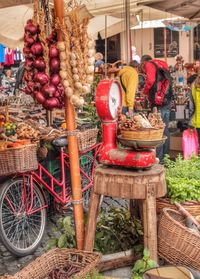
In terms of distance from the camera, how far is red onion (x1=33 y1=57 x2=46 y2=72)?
3.52 m

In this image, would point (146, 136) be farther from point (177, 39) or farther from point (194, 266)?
point (177, 39)

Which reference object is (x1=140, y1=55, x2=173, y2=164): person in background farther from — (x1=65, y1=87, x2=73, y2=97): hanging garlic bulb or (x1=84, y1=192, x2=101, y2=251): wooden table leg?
(x1=65, y1=87, x2=73, y2=97): hanging garlic bulb

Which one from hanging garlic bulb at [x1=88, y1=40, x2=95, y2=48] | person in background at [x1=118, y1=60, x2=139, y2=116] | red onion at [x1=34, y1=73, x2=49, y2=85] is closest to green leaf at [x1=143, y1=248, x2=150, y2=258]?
red onion at [x1=34, y1=73, x2=49, y2=85]

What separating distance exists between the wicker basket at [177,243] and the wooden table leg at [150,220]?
0.38 feet

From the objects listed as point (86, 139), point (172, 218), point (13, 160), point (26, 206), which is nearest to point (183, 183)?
point (172, 218)

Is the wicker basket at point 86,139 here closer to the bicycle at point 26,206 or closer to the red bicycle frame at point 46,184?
the red bicycle frame at point 46,184

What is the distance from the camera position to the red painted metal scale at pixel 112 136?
366 centimetres

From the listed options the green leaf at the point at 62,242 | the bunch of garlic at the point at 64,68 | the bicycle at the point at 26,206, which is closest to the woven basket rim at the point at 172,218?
the green leaf at the point at 62,242

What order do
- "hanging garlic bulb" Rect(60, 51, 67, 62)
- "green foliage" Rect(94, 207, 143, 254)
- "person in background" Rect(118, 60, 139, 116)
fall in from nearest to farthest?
"hanging garlic bulb" Rect(60, 51, 67, 62) → "green foliage" Rect(94, 207, 143, 254) → "person in background" Rect(118, 60, 139, 116)

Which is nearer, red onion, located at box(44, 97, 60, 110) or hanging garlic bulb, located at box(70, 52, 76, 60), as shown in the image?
hanging garlic bulb, located at box(70, 52, 76, 60)

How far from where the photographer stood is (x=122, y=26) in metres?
14.6

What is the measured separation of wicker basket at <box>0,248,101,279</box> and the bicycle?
143cm

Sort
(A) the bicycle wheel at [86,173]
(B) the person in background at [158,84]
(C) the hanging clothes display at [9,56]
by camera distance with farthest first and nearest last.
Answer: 1. (C) the hanging clothes display at [9,56]
2. (B) the person in background at [158,84]
3. (A) the bicycle wheel at [86,173]

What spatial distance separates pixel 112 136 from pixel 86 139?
8.13ft
